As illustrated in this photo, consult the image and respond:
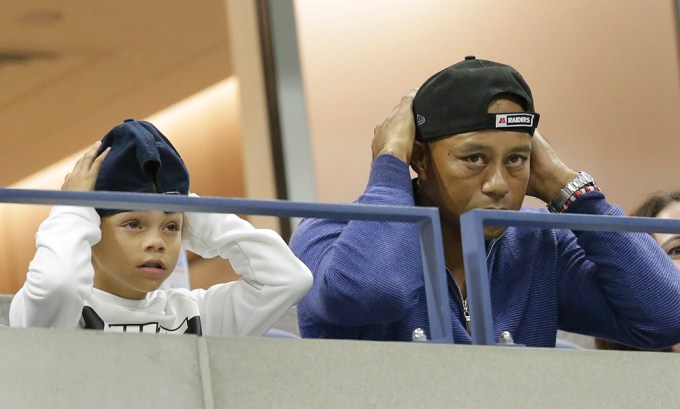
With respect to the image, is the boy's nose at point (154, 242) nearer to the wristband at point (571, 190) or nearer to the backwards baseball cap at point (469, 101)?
the backwards baseball cap at point (469, 101)

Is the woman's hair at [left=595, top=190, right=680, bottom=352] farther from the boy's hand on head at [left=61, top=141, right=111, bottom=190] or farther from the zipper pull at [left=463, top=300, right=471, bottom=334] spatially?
the boy's hand on head at [left=61, top=141, right=111, bottom=190]

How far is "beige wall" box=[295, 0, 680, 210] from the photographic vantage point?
6.20 m

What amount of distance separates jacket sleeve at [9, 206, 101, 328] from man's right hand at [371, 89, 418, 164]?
28.7 inches

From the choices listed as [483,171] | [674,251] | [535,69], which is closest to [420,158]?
[483,171]

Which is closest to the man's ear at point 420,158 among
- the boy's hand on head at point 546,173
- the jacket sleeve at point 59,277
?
the boy's hand on head at point 546,173

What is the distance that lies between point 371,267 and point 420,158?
0.48m

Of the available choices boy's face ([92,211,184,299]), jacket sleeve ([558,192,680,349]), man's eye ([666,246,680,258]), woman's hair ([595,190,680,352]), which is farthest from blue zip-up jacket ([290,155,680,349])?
woman's hair ([595,190,680,352])

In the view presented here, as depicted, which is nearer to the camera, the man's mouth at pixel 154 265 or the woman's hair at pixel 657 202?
the man's mouth at pixel 154 265

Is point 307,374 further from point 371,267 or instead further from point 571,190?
point 571,190

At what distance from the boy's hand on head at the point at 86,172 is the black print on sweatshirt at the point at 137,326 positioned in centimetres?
→ 29

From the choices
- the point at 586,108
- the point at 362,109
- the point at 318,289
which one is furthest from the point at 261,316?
the point at 586,108

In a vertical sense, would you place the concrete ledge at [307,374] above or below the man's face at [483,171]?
below

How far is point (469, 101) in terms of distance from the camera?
137 inches

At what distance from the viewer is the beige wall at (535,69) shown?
20.3 ft
